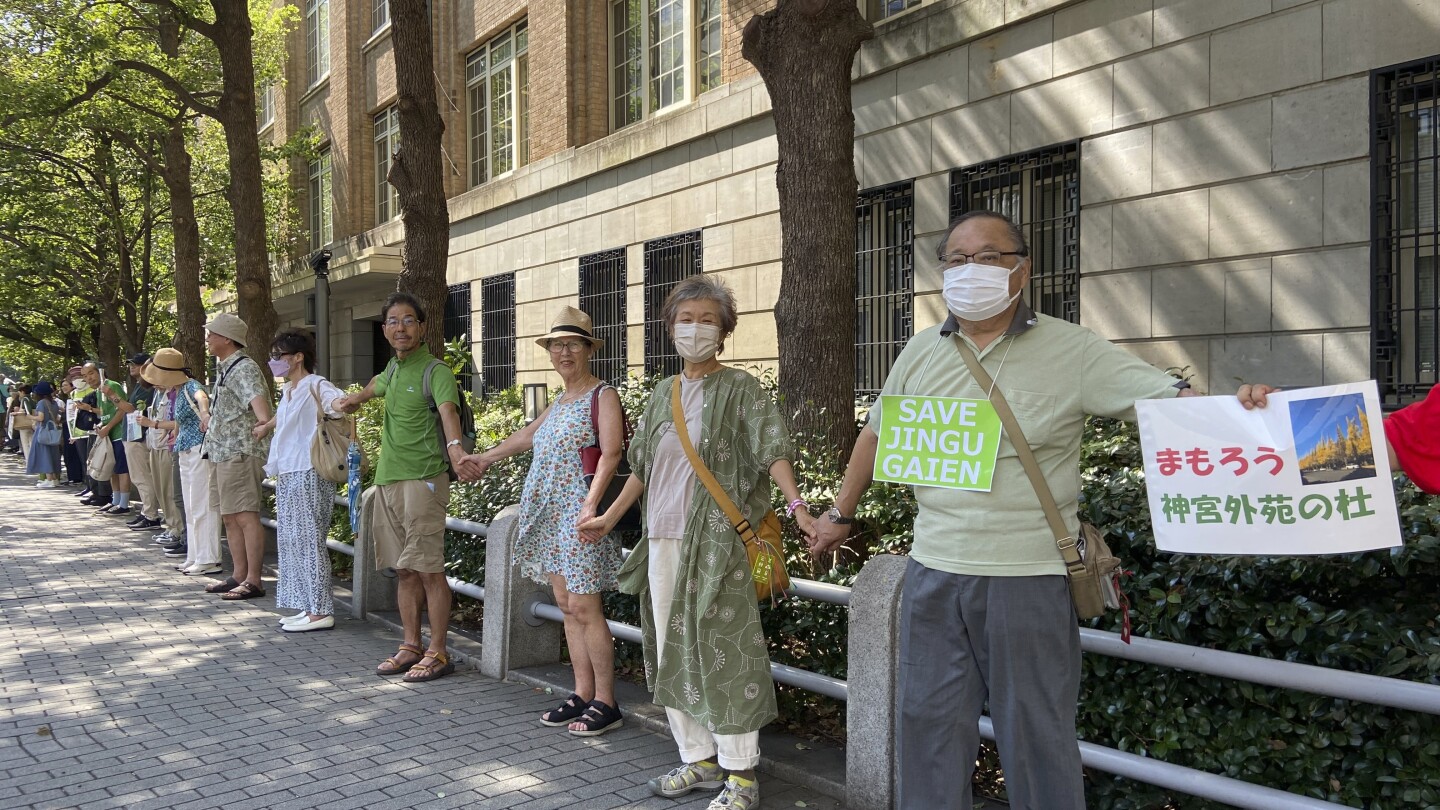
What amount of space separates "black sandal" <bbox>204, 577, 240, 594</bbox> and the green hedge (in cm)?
695

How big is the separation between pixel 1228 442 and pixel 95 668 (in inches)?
262

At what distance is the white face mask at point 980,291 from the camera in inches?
126

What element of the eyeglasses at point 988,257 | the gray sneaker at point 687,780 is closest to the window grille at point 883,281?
the gray sneaker at point 687,780

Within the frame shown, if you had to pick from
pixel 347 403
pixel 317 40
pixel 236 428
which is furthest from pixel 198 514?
pixel 317 40

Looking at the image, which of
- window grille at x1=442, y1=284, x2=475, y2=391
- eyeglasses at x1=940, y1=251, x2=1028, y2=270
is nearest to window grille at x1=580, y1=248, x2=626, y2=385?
window grille at x1=442, y1=284, x2=475, y2=391

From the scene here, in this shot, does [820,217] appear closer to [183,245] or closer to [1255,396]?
[1255,396]

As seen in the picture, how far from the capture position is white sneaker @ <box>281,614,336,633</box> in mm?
7656

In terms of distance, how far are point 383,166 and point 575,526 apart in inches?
942

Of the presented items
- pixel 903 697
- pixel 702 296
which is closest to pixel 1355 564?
pixel 903 697

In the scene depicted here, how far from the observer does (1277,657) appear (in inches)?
136

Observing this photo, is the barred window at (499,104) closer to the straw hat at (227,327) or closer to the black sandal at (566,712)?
the straw hat at (227,327)

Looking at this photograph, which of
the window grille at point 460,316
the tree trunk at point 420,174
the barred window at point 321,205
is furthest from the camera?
the barred window at point 321,205

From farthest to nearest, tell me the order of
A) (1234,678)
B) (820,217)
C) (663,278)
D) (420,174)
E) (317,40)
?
(317,40) → (663,278) → (420,174) → (820,217) → (1234,678)

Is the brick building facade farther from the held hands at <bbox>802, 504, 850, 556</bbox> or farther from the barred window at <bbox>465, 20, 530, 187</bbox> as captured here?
the held hands at <bbox>802, 504, 850, 556</bbox>
